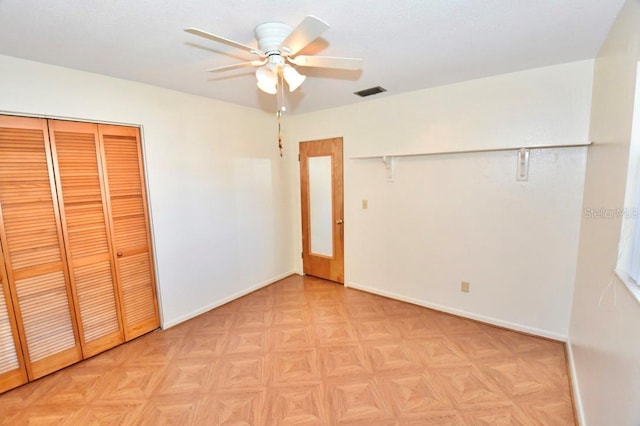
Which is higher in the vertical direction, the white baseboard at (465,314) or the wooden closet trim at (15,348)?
the wooden closet trim at (15,348)

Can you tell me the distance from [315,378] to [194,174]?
7.65ft

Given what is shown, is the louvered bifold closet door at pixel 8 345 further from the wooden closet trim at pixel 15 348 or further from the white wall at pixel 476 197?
the white wall at pixel 476 197

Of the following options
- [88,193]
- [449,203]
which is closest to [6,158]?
[88,193]

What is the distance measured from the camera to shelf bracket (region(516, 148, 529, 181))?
2.50 meters

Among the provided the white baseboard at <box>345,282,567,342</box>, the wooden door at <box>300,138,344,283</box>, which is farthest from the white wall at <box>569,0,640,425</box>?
the wooden door at <box>300,138,344,283</box>

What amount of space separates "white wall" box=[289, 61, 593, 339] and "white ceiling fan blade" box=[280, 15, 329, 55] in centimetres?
196

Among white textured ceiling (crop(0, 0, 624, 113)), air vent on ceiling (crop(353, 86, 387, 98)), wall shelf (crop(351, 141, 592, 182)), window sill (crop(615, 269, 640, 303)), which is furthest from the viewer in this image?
air vent on ceiling (crop(353, 86, 387, 98))

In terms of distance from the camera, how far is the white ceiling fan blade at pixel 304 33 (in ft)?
4.14

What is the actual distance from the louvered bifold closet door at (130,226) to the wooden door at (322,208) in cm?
208

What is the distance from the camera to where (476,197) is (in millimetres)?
2834

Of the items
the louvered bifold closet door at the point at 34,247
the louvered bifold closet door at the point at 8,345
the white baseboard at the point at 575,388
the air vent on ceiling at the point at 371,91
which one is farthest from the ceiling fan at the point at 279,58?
the white baseboard at the point at 575,388

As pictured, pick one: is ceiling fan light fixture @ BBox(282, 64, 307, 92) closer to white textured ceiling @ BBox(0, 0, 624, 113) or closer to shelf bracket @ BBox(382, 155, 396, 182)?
white textured ceiling @ BBox(0, 0, 624, 113)

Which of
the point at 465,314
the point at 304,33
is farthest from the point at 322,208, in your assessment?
the point at 304,33

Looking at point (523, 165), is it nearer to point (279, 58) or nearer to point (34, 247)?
point (279, 58)
